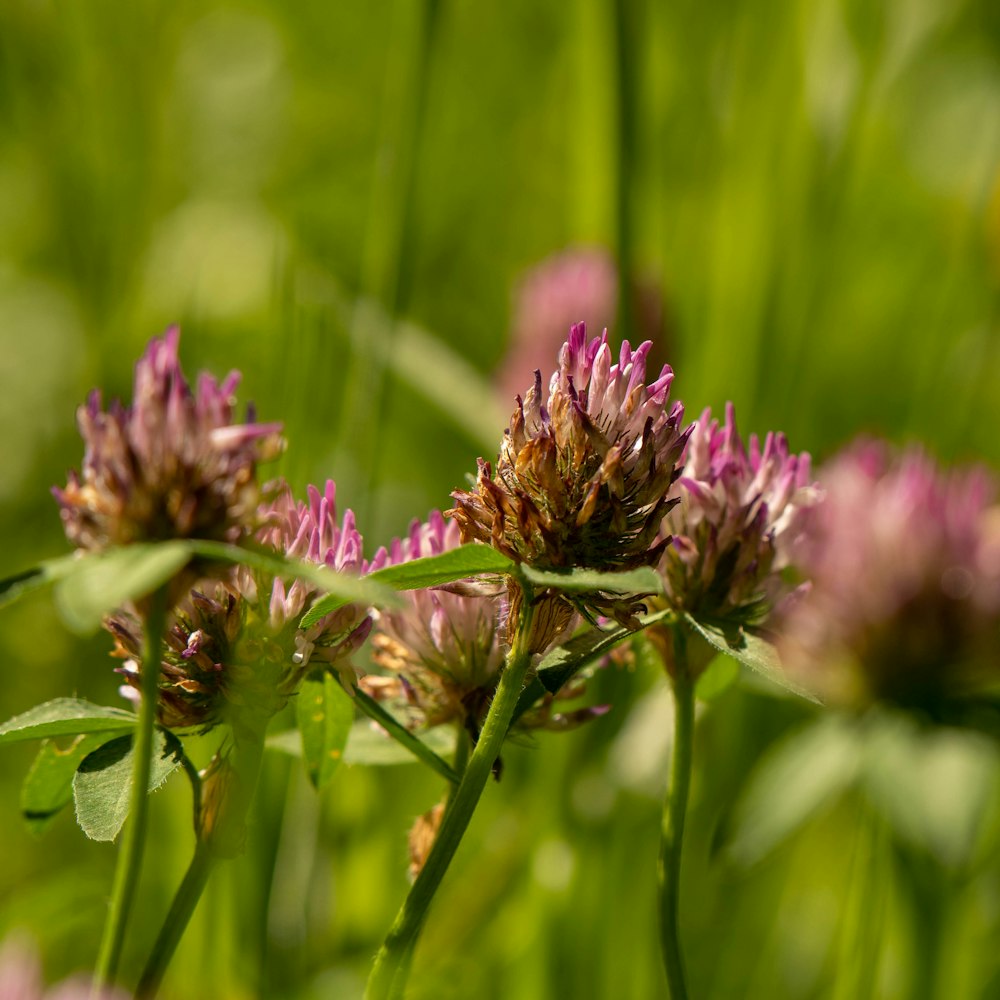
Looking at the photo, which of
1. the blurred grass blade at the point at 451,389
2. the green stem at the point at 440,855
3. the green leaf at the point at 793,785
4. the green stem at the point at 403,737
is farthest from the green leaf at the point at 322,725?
the blurred grass blade at the point at 451,389

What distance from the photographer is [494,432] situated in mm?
1635

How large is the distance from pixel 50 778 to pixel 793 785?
72 centimetres

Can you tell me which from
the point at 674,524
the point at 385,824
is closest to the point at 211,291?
the point at 385,824

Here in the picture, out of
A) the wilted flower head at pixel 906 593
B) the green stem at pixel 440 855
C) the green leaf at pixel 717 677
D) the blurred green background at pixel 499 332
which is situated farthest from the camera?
the wilted flower head at pixel 906 593

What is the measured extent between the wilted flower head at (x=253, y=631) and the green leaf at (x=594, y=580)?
106 millimetres

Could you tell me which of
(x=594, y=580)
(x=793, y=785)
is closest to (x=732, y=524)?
(x=594, y=580)

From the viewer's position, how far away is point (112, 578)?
1.71 feet

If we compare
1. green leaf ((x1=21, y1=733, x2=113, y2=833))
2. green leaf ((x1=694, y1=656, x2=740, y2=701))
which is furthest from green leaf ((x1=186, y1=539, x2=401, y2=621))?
green leaf ((x1=694, y1=656, x2=740, y2=701))

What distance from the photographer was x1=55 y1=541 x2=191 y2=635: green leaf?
0.49 meters

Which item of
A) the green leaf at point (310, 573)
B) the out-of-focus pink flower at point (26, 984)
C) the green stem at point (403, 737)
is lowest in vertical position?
the out-of-focus pink flower at point (26, 984)

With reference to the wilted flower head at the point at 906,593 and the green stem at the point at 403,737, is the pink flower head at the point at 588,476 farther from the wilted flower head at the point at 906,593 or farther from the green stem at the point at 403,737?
the wilted flower head at the point at 906,593

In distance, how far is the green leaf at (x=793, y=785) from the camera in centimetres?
112

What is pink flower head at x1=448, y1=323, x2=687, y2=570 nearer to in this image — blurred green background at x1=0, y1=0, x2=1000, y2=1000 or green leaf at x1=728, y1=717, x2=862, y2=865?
blurred green background at x1=0, y1=0, x2=1000, y2=1000

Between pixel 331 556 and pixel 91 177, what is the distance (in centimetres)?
181
